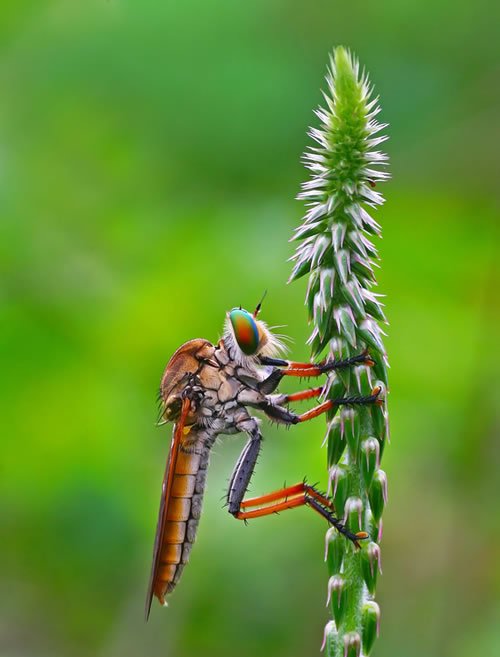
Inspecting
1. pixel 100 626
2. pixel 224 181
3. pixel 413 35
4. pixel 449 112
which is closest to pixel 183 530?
pixel 100 626

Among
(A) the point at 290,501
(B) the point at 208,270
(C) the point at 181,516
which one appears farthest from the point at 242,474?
(B) the point at 208,270

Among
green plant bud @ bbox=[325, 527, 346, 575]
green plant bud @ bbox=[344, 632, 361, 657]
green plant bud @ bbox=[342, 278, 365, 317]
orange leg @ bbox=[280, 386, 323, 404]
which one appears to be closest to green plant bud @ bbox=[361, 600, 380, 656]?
green plant bud @ bbox=[344, 632, 361, 657]

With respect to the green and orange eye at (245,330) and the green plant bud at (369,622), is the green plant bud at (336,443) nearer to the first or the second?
the green plant bud at (369,622)

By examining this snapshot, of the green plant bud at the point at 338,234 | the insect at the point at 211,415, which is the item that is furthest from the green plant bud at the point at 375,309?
the insect at the point at 211,415

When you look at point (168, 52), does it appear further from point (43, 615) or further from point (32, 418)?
point (43, 615)

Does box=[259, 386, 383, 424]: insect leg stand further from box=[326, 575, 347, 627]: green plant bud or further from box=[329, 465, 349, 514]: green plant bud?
box=[326, 575, 347, 627]: green plant bud

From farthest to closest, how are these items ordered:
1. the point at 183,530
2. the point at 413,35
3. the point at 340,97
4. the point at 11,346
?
the point at 413,35 < the point at 11,346 < the point at 183,530 < the point at 340,97
